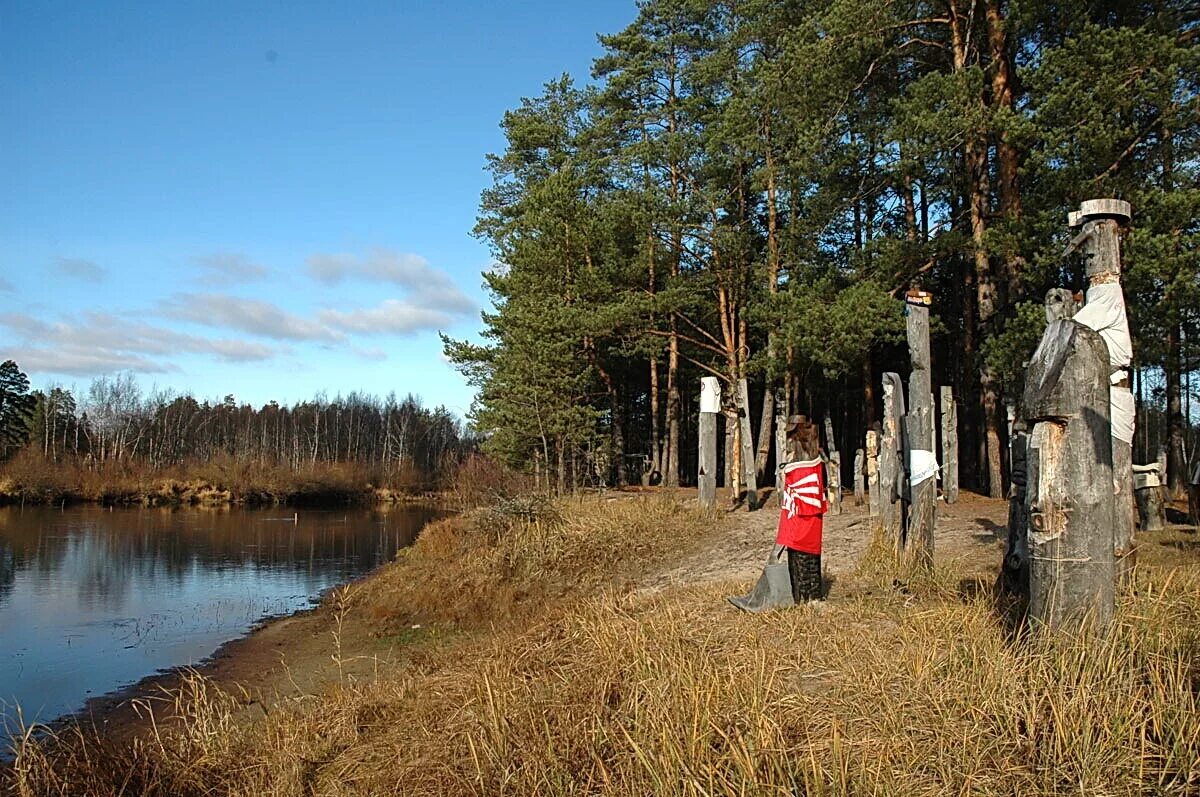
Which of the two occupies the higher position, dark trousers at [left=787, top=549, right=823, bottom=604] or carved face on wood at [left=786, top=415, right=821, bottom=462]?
carved face on wood at [left=786, top=415, right=821, bottom=462]

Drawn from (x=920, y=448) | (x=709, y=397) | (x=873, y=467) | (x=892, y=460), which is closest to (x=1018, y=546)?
(x=920, y=448)

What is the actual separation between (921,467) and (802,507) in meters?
2.52

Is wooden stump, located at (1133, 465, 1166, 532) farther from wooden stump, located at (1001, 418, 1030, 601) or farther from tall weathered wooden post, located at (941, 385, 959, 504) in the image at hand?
tall weathered wooden post, located at (941, 385, 959, 504)

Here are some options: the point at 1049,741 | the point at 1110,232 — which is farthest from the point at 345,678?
the point at 1110,232

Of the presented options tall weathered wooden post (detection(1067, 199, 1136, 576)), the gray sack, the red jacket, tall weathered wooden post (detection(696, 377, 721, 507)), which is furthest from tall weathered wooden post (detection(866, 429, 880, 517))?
the gray sack

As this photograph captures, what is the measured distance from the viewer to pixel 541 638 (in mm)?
6992

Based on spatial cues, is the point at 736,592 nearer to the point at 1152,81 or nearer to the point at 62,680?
the point at 62,680

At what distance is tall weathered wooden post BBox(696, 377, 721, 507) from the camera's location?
16.2 meters

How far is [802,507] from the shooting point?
277 inches

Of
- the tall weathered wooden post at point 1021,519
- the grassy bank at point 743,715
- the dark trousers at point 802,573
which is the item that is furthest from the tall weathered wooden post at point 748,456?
the tall weathered wooden post at point 1021,519

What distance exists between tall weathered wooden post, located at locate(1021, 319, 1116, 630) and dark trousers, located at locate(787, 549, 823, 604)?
7.57 ft

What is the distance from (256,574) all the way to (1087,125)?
62.6ft

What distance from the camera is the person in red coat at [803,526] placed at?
22.8 feet

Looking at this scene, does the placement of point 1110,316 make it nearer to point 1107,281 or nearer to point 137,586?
point 1107,281
